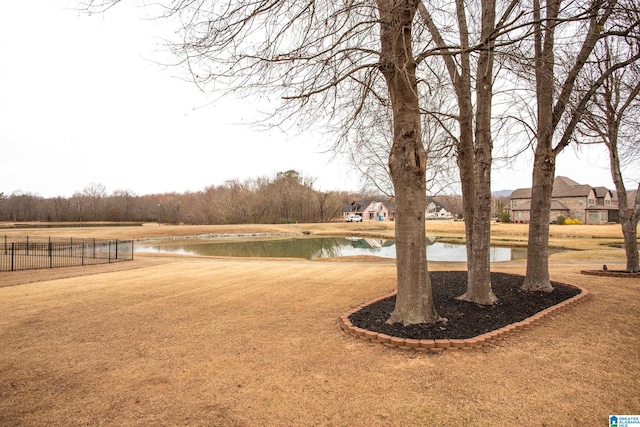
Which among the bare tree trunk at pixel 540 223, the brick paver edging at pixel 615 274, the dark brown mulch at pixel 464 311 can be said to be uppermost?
the bare tree trunk at pixel 540 223

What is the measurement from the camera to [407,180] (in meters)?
4.86

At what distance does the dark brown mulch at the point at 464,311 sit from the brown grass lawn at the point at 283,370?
14.8 inches

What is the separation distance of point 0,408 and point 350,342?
11.3ft

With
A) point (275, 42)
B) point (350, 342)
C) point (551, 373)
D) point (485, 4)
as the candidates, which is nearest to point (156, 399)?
point (350, 342)

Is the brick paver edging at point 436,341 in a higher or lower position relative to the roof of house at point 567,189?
lower

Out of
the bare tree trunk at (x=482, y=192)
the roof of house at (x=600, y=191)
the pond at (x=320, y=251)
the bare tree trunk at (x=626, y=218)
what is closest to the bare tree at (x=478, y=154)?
the bare tree trunk at (x=482, y=192)

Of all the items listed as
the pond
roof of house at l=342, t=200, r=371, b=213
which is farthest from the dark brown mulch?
roof of house at l=342, t=200, r=371, b=213

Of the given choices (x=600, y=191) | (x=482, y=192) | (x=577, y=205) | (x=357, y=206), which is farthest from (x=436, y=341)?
(x=357, y=206)

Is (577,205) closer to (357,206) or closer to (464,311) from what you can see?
(357,206)

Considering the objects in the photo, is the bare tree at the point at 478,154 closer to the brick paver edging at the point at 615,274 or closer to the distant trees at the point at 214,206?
the brick paver edging at the point at 615,274

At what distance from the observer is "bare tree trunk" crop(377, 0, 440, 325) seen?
15.9ft

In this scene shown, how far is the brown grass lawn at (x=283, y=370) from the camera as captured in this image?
2.95m

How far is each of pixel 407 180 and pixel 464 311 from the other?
95.7 inches

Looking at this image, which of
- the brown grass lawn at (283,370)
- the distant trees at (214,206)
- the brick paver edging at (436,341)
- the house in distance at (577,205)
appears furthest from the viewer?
the distant trees at (214,206)
